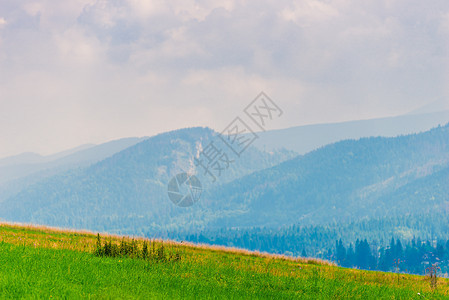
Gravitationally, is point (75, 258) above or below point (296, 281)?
above

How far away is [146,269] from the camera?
758 inches

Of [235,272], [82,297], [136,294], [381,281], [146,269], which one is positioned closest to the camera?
[82,297]

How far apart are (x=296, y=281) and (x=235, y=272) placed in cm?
248

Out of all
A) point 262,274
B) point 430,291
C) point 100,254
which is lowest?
point 430,291

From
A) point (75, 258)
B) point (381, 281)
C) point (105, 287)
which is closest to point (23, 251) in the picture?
point (75, 258)

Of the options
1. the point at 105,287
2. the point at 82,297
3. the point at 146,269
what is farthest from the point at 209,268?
the point at 82,297

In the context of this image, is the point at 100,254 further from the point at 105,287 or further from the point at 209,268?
the point at 105,287

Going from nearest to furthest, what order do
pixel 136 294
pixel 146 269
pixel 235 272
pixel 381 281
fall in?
1. pixel 136 294
2. pixel 146 269
3. pixel 235 272
4. pixel 381 281

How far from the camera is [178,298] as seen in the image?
1530 centimetres

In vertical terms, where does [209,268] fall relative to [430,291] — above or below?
above

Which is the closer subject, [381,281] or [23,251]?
[23,251]

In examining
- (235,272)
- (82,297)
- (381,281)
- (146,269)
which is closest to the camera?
(82,297)

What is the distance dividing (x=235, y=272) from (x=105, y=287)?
263 inches

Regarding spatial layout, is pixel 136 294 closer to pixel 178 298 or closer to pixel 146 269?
pixel 178 298
